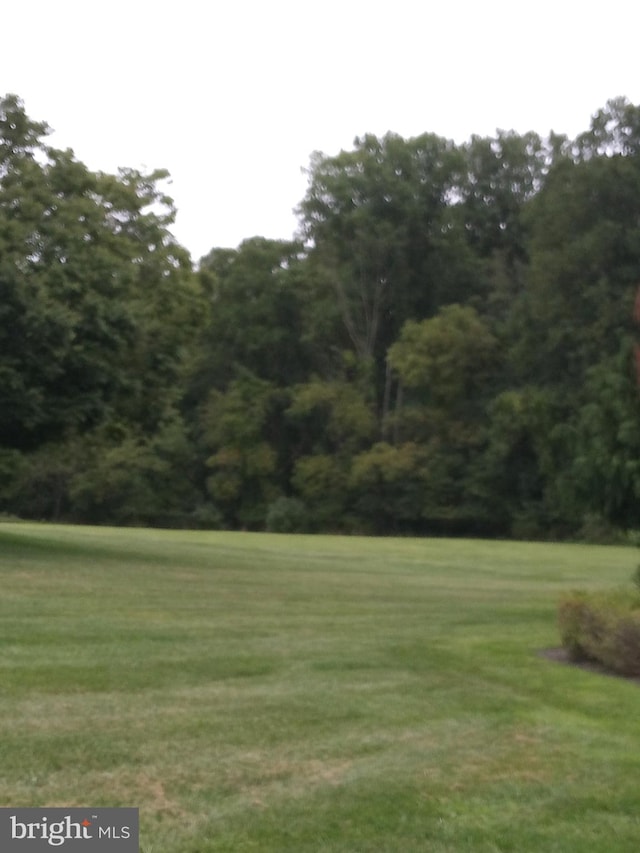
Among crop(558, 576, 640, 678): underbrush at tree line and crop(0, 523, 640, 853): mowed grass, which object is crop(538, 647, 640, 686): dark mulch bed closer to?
crop(558, 576, 640, 678): underbrush at tree line

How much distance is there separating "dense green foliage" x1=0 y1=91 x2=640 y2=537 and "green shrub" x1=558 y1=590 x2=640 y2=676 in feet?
90.8

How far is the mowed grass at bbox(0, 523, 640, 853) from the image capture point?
6.95 meters

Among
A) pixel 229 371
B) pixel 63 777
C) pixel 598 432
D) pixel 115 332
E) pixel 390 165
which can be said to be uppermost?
pixel 390 165

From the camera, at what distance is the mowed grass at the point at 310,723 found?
6949mm

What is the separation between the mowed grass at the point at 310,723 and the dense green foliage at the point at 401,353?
26.4 metres

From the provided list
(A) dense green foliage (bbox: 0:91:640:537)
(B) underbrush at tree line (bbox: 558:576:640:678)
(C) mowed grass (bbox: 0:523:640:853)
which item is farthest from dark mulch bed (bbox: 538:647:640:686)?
(A) dense green foliage (bbox: 0:91:640:537)

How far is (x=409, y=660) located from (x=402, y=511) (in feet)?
166

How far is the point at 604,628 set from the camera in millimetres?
12133

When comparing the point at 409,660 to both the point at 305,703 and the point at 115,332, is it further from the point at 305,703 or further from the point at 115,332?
the point at 115,332

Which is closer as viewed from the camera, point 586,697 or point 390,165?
point 586,697

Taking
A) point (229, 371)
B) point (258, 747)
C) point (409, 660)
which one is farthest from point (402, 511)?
point (258, 747)

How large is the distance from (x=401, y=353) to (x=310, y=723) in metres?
54.4

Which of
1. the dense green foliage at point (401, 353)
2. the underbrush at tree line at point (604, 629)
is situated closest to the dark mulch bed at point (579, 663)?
the underbrush at tree line at point (604, 629)

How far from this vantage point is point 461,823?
6.92 m
